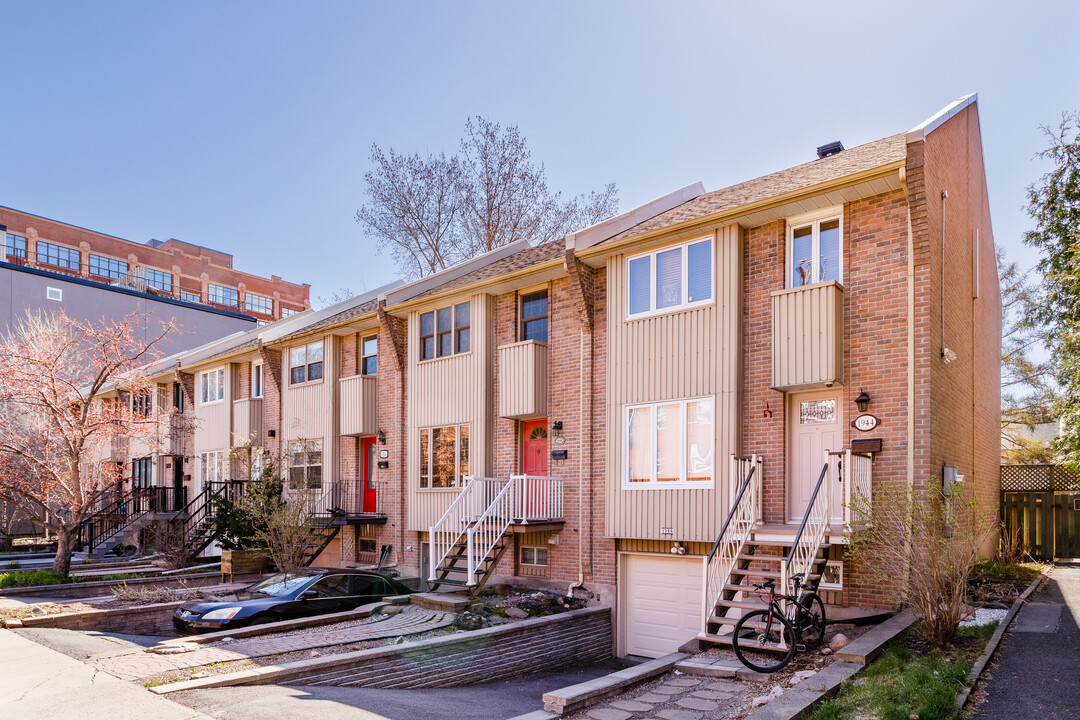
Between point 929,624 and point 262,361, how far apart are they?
19.5 meters

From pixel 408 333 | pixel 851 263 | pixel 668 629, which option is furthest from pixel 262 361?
pixel 851 263

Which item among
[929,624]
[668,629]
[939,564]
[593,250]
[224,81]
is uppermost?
[224,81]

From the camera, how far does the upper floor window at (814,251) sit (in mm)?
11891

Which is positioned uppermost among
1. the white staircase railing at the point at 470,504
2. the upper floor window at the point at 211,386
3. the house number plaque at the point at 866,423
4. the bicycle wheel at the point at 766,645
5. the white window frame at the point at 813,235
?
the white window frame at the point at 813,235

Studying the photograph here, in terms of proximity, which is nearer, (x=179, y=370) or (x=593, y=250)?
(x=593, y=250)

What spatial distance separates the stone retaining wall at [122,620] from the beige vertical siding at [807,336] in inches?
436

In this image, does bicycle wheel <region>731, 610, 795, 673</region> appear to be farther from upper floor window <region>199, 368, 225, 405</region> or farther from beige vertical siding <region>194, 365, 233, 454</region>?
upper floor window <region>199, 368, 225, 405</region>

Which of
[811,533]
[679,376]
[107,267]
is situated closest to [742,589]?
[811,533]

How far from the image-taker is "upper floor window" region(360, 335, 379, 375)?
66.2ft

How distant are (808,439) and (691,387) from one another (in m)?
2.00

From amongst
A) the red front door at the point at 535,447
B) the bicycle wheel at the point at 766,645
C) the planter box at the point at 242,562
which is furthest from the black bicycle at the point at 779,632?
the planter box at the point at 242,562

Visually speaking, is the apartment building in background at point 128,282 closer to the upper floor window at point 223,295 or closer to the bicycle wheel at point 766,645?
the upper floor window at point 223,295

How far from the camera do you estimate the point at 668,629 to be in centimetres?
1320

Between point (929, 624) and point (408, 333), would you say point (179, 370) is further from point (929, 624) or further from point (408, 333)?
point (929, 624)
